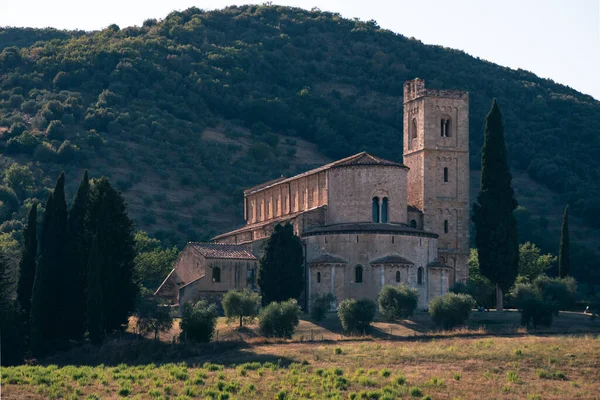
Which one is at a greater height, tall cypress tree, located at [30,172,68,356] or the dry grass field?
tall cypress tree, located at [30,172,68,356]

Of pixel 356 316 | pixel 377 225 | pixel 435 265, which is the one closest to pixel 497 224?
pixel 435 265

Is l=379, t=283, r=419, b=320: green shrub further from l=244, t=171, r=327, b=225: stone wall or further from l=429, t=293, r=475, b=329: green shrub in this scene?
l=244, t=171, r=327, b=225: stone wall

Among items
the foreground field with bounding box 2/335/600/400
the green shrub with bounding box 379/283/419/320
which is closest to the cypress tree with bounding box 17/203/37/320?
the foreground field with bounding box 2/335/600/400

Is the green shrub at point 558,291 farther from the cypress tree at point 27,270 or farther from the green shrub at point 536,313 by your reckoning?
the cypress tree at point 27,270

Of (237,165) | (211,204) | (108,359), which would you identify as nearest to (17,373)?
(108,359)

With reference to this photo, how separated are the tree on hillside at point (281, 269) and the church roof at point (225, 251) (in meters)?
3.94

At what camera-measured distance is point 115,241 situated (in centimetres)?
5400

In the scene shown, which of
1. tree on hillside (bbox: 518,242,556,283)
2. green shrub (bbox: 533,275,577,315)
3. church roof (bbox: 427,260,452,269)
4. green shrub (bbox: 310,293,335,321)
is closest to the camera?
green shrub (bbox: 310,293,335,321)

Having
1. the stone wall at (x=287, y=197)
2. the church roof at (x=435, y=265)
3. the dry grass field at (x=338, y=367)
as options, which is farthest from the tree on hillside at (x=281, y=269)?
the church roof at (x=435, y=265)

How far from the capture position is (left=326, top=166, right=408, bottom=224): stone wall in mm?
66062

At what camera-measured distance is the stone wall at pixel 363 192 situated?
6606 centimetres

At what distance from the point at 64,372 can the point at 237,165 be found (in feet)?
270

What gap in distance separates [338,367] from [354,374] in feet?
6.32

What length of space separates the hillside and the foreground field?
177 ft
